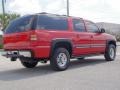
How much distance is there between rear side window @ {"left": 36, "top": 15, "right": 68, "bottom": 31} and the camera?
10922mm

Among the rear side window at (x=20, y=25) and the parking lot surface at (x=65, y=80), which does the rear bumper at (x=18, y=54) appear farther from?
the rear side window at (x=20, y=25)

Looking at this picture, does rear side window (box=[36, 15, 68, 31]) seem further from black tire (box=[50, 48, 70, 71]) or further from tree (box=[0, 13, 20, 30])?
tree (box=[0, 13, 20, 30])

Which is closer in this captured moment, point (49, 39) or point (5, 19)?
point (49, 39)

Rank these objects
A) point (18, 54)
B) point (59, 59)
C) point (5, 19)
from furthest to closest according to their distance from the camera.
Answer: point (5, 19)
point (59, 59)
point (18, 54)

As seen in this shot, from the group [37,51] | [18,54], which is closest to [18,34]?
[18,54]

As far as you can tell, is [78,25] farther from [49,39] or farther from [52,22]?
[49,39]

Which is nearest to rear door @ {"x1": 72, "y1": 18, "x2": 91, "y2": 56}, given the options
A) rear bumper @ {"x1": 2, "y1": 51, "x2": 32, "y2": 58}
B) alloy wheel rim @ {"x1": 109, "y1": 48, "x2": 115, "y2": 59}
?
alloy wheel rim @ {"x1": 109, "y1": 48, "x2": 115, "y2": 59}

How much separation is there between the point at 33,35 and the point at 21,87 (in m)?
2.50

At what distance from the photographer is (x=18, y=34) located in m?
11.0

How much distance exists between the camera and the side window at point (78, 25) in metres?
12.3

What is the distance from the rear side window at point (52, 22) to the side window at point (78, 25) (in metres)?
0.50

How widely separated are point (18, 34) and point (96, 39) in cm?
361

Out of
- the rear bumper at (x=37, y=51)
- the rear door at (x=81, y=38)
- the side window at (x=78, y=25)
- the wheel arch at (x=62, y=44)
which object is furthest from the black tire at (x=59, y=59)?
the side window at (x=78, y=25)

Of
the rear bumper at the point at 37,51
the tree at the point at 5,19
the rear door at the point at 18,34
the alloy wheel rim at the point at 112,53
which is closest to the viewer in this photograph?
the rear bumper at the point at 37,51
